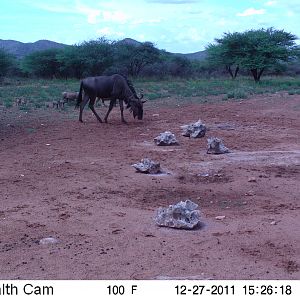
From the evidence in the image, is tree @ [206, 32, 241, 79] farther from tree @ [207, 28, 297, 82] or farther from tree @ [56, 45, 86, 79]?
tree @ [56, 45, 86, 79]

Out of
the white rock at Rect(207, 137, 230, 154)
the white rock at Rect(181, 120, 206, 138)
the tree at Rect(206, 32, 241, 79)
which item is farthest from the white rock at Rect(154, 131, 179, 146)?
the tree at Rect(206, 32, 241, 79)

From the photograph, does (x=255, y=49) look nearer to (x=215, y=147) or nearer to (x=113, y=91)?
(x=113, y=91)

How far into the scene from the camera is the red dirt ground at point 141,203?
5.31 m

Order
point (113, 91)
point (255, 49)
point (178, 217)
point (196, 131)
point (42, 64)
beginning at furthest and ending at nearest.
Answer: point (42, 64)
point (255, 49)
point (113, 91)
point (196, 131)
point (178, 217)

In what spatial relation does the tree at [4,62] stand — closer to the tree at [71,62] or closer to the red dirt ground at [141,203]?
the tree at [71,62]

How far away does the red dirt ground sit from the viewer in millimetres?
5309

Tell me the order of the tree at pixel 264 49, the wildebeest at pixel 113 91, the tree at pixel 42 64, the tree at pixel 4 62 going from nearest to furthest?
1. the wildebeest at pixel 113 91
2. the tree at pixel 264 49
3. the tree at pixel 4 62
4. the tree at pixel 42 64

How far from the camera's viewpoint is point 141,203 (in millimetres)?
7516

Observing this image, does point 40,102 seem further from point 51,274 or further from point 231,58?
point 231,58

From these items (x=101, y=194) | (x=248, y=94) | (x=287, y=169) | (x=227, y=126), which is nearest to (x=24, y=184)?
(x=101, y=194)

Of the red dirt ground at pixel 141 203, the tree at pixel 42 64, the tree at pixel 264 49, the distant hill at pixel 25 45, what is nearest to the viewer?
the red dirt ground at pixel 141 203

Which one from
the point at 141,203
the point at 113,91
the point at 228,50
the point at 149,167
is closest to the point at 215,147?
the point at 149,167

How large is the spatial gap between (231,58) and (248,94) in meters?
15.4

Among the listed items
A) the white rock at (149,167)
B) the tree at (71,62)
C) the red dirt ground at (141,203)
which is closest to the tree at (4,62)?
the tree at (71,62)
